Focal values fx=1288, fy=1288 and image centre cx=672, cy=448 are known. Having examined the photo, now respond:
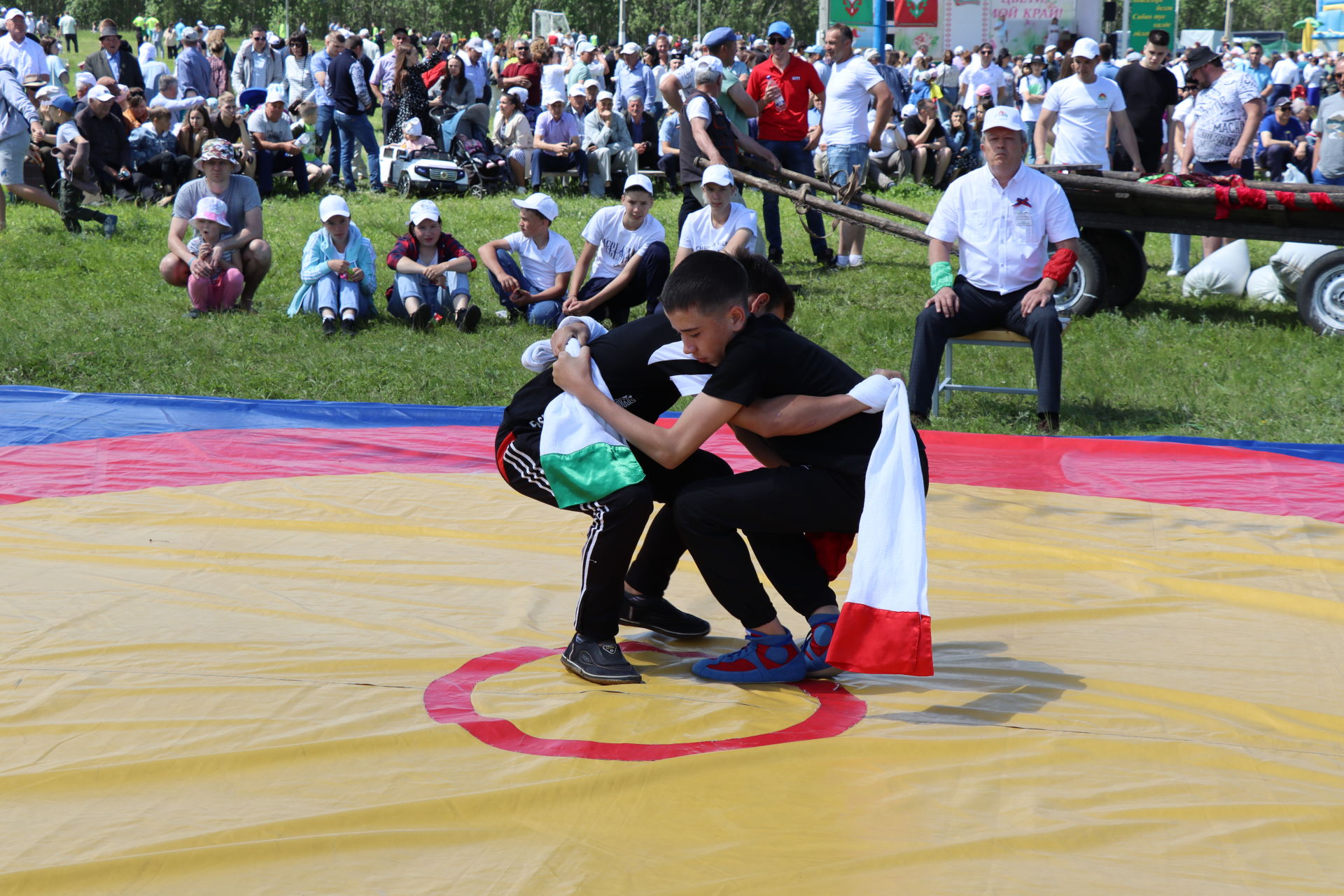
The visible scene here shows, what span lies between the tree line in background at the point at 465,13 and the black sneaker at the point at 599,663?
41572 mm

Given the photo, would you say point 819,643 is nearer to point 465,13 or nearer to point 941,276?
point 941,276

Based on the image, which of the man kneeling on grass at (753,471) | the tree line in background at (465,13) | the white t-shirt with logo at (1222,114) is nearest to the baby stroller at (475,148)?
the white t-shirt with logo at (1222,114)

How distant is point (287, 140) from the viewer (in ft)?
44.1

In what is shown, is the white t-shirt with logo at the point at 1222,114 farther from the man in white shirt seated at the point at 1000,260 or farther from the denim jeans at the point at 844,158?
the man in white shirt seated at the point at 1000,260

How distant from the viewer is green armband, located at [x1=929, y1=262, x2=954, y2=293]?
246 inches

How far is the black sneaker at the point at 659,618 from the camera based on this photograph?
3.46 m

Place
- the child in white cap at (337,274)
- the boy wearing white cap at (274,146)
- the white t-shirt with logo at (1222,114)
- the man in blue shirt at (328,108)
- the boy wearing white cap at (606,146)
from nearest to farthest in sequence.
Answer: the child in white cap at (337,274) → the white t-shirt with logo at (1222,114) → the boy wearing white cap at (274,146) → the man in blue shirt at (328,108) → the boy wearing white cap at (606,146)

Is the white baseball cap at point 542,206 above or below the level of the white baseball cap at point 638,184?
below

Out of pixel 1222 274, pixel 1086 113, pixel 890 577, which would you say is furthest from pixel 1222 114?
pixel 890 577

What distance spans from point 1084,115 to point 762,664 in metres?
7.78

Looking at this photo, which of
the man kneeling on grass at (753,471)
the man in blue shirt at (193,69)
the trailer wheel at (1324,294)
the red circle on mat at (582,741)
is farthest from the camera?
the man in blue shirt at (193,69)

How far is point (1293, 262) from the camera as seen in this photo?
8.89 metres

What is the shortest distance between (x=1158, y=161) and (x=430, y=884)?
10.2m

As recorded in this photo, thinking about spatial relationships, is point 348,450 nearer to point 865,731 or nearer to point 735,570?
point 735,570
